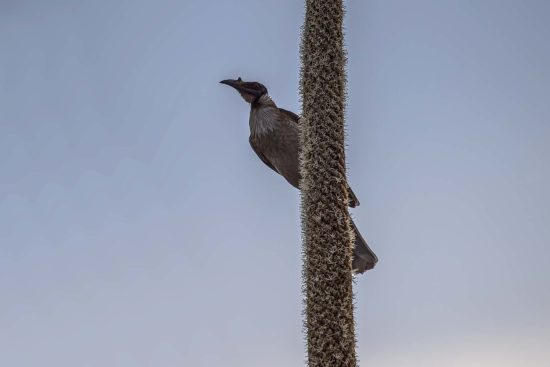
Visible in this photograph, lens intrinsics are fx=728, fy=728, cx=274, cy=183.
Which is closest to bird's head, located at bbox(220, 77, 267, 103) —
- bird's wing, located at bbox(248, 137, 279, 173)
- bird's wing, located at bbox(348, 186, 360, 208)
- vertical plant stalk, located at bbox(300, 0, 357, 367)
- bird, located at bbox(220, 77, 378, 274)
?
→ bird, located at bbox(220, 77, 378, 274)

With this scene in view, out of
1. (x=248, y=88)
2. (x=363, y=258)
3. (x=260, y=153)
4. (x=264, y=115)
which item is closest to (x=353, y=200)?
(x=363, y=258)

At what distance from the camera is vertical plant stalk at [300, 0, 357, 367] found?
4555 millimetres

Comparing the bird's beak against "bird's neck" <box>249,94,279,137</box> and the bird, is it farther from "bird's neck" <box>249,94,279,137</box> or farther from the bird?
"bird's neck" <box>249,94,279,137</box>

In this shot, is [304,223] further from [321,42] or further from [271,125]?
[271,125]

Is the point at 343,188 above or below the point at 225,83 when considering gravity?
below

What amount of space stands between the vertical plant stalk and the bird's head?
164 centimetres

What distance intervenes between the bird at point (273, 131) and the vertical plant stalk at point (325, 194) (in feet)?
5.98

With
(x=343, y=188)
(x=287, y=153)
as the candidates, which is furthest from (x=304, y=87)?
(x=287, y=153)

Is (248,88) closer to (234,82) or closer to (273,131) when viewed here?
(234,82)

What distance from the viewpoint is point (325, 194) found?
4789mm

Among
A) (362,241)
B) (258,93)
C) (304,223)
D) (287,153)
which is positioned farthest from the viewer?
(287,153)

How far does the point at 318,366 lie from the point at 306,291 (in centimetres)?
49

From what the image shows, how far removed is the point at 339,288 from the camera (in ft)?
15.2

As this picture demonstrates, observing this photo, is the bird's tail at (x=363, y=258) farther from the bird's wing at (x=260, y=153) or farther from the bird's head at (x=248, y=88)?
the bird's wing at (x=260, y=153)
